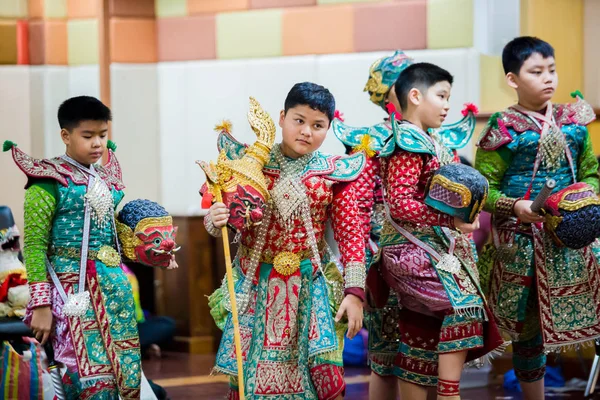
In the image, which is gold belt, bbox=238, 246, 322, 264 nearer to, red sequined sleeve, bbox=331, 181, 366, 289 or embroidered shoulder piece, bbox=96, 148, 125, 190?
red sequined sleeve, bbox=331, 181, 366, 289

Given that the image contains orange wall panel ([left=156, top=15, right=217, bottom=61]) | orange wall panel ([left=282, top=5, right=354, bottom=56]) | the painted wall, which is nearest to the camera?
the painted wall

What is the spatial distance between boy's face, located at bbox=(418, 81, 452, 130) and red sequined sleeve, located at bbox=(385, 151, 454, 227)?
197 millimetres

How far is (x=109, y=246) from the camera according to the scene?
4.04 meters

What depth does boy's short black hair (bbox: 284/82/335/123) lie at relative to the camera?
140 inches

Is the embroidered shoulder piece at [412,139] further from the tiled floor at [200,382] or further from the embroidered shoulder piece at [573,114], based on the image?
the tiled floor at [200,382]

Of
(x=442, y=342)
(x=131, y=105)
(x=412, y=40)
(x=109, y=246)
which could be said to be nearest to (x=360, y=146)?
(x=442, y=342)

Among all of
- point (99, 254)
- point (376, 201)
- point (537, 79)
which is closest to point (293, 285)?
point (99, 254)

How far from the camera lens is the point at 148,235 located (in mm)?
3996

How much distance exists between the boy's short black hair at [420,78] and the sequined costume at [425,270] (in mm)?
151

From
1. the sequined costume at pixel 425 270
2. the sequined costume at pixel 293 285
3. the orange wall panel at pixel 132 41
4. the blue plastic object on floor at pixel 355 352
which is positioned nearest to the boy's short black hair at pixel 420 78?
the sequined costume at pixel 425 270

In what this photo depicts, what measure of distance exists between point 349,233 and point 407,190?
346 mm

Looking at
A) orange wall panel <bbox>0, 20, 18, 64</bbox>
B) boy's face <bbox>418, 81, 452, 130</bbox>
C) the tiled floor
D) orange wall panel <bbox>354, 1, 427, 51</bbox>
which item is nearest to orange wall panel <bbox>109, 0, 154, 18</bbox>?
orange wall panel <bbox>0, 20, 18, 64</bbox>

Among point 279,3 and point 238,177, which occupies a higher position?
point 279,3

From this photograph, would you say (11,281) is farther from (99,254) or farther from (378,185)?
(378,185)
